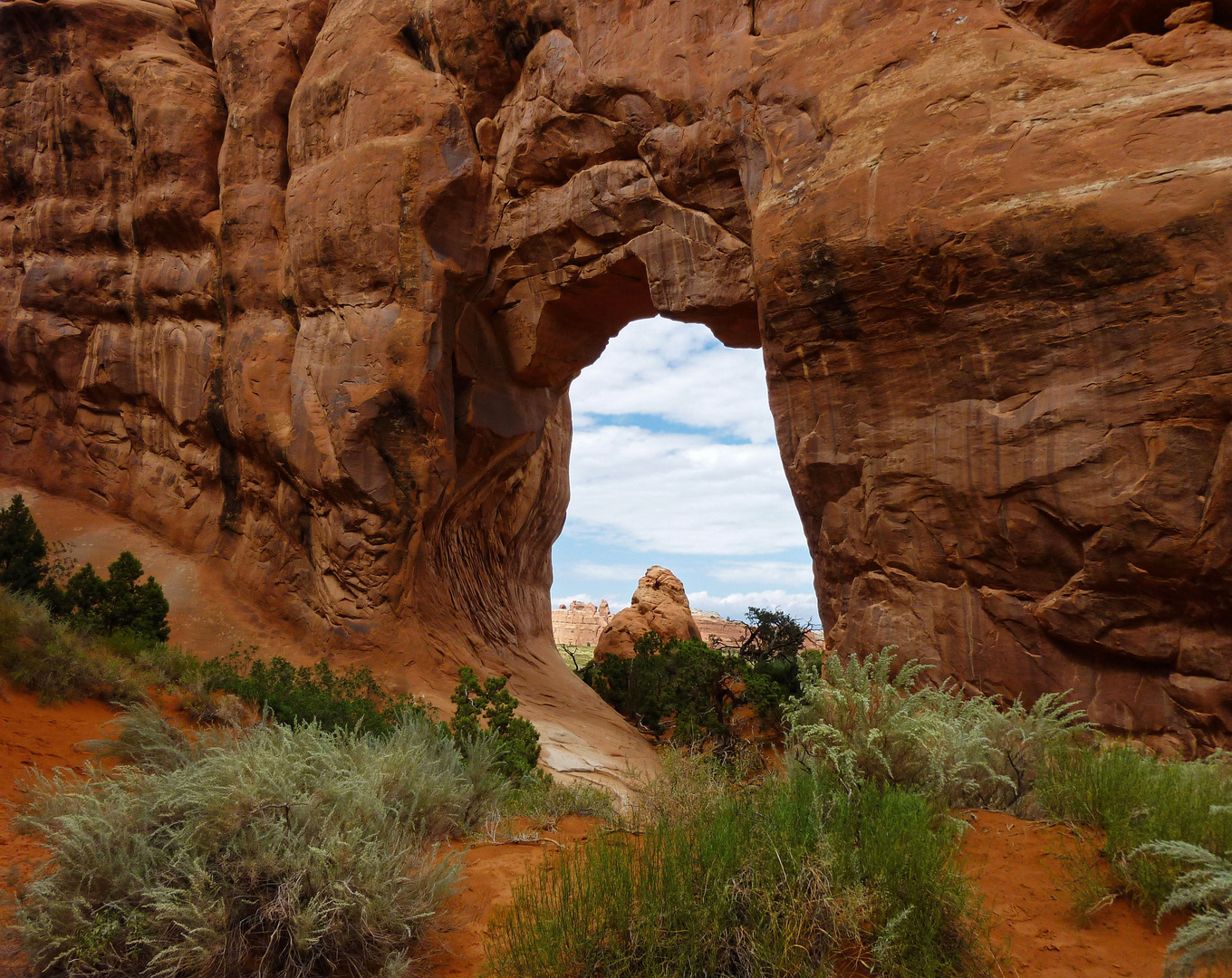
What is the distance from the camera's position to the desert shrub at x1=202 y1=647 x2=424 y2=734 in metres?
8.70

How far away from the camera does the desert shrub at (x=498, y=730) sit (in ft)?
24.7

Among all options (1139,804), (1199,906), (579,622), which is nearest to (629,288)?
(1139,804)

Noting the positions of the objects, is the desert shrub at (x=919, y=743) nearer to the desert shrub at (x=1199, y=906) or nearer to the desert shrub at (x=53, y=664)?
the desert shrub at (x=1199, y=906)

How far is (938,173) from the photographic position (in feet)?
25.1

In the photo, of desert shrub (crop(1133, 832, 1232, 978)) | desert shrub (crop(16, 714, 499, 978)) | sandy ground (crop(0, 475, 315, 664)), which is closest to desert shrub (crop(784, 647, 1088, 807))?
desert shrub (crop(1133, 832, 1232, 978))

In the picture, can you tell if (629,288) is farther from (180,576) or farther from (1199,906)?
(1199,906)

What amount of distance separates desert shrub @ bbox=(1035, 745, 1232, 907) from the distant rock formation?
56.0 meters

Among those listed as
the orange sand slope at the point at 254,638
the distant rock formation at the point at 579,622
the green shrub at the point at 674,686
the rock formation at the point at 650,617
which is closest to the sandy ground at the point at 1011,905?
the orange sand slope at the point at 254,638

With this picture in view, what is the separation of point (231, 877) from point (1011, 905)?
375cm

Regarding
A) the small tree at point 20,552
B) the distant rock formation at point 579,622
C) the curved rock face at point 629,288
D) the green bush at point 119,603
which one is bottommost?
the distant rock formation at point 579,622

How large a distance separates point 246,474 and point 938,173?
10.6m

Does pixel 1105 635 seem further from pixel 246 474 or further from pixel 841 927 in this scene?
pixel 246 474

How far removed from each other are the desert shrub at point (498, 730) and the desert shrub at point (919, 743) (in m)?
2.91

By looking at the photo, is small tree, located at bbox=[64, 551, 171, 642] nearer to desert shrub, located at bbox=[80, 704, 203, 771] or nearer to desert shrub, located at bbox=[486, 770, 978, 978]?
desert shrub, located at bbox=[80, 704, 203, 771]
